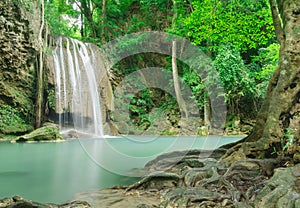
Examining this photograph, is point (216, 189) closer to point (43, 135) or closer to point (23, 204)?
point (23, 204)

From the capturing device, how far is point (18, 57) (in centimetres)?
1452

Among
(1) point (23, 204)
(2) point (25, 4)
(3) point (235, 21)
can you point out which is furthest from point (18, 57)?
(1) point (23, 204)

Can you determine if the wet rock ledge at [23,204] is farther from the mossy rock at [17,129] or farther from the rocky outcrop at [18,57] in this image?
the rocky outcrop at [18,57]

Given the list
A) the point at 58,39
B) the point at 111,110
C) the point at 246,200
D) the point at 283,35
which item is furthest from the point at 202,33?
the point at 58,39

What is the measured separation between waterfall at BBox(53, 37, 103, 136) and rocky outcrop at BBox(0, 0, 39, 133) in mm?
1554

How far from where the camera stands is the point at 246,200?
3342mm

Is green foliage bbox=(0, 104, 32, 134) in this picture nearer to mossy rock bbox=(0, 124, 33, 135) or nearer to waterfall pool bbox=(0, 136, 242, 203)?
mossy rock bbox=(0, 124, 33, 135)

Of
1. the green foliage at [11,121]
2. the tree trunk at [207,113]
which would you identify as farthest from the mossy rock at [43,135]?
the tree trunk at [207,113]

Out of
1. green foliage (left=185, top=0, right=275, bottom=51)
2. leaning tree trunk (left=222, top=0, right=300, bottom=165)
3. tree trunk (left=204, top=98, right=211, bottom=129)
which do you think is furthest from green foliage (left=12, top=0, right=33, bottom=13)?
leaning tree trunk (left=222, top=0, right=300, bottom=165)

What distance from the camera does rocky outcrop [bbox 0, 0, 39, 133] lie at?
1400 centimetres

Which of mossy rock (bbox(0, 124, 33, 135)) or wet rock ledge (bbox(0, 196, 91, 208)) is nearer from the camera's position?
wet rock ledge (bbox(0, 196, 91, 208))

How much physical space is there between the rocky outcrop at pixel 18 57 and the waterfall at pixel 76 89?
5.10 ft

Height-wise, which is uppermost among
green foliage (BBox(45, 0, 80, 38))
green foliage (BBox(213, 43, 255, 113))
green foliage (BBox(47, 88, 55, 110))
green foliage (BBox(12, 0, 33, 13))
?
green foliage (BBox(45, 0, 80, 38))

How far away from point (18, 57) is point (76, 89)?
3678mm
